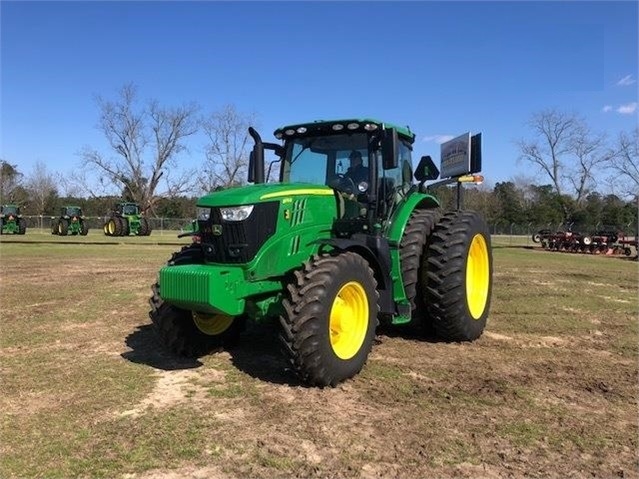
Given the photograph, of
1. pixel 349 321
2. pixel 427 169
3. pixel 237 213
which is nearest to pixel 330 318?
pixel 349 321

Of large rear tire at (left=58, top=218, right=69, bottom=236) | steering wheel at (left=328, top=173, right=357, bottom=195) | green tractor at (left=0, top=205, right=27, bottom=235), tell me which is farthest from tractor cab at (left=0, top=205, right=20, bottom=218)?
steering wheel at (left=328, top=173, right=357, bottom=195)

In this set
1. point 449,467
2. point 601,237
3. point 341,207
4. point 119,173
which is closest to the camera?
point 449,467

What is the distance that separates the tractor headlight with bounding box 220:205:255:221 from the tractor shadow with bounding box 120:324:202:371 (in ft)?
5.25

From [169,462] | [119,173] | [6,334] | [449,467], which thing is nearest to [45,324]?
[6,334]

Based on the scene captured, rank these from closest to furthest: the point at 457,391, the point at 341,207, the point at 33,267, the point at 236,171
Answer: the point at 457,391
the point at 341,207
the point at 33,267
the point at 236,171

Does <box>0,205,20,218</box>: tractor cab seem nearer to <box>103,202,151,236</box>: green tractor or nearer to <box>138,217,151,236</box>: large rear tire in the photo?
<box>103,202,151,236</box>: green tractor

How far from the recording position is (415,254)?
20.9ft

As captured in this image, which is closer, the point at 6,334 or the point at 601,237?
the point at 6,334

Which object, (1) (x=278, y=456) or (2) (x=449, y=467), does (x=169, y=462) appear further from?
(2) (x=449, y=467)

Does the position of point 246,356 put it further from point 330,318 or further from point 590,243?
point 590,243

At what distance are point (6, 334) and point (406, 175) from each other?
17.6 feet

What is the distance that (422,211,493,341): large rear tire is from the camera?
6.42 meters

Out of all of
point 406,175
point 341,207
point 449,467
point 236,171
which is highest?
point 236,171

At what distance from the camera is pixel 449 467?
3.59 metres
